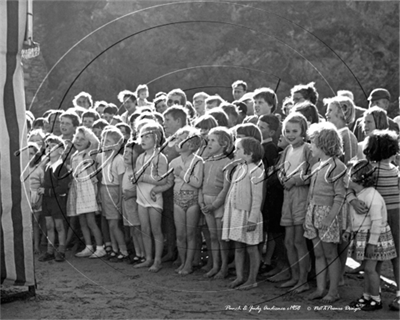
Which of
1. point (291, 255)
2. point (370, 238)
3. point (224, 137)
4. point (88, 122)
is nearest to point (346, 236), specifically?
point (370, 238)

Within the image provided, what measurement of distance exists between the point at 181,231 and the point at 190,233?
0.11 meters

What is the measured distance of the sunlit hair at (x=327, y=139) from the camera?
5203mm

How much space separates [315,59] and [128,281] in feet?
31.5

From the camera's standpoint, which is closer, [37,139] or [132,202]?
[132,202]

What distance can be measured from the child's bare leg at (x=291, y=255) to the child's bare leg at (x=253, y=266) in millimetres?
254

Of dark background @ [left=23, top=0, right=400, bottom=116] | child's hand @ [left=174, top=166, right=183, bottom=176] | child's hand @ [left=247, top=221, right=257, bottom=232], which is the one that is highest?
dark background @ [left=23, top=0, right=400, bottom=116]

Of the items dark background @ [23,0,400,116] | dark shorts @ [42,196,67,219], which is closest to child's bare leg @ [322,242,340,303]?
dark shorts @ [42,196,67,219]

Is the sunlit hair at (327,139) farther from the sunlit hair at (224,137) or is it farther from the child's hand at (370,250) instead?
the sunlit hair at (224,137)

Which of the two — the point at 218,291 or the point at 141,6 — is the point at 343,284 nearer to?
the point at 218,291

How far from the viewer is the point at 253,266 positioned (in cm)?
570

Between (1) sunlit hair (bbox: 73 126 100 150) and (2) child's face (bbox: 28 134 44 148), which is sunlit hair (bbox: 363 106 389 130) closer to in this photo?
(1) sunlit hair (bbox: 73 126 100 150)

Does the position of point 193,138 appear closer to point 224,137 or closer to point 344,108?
point 224,137

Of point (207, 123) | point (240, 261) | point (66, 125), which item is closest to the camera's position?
point (240, 261)

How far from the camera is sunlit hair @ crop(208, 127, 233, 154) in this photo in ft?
19.7
